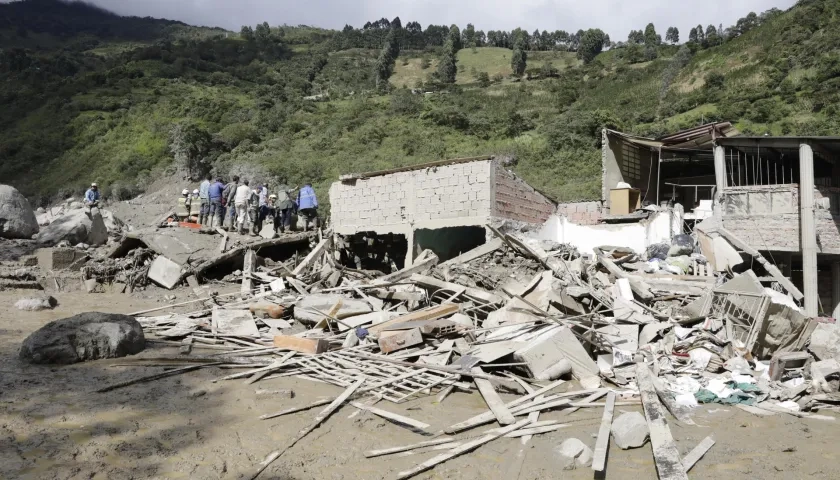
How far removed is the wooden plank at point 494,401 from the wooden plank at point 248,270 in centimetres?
719

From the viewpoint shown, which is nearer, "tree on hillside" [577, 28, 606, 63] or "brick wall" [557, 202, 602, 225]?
"brick wall" [557, 202, 602, 225]

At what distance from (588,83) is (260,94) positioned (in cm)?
2988

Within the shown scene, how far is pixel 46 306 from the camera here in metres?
11.0

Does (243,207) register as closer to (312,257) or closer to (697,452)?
(312,257)

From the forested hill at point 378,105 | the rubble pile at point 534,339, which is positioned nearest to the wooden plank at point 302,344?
the rubble pile at point 534,339

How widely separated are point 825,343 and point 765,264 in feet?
12.8

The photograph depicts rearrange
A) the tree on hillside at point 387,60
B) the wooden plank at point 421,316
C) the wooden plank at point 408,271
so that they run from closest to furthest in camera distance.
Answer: the wooden plank at point 421,316 → the wooden plank at point 408,271 → the tree on hillside at point 387,60

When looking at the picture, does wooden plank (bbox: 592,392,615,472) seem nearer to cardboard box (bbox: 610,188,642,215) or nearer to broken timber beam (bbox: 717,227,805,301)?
broken timber beam (bbox: 717,227,805,301)

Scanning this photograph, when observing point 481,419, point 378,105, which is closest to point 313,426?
point 481,419

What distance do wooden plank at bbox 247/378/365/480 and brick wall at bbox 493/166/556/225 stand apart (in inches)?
309

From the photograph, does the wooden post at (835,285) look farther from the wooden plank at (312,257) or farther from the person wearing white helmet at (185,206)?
the person wearing white helmet at (185,206)

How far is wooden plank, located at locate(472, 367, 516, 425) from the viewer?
19.3 ft

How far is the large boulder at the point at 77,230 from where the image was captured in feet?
50.2

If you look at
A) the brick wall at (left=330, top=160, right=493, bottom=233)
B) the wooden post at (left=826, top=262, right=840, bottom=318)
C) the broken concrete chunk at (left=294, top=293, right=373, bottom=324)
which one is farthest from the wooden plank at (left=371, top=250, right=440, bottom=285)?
the wooden post at (left=826, top=262, right=840, bottom=318)
